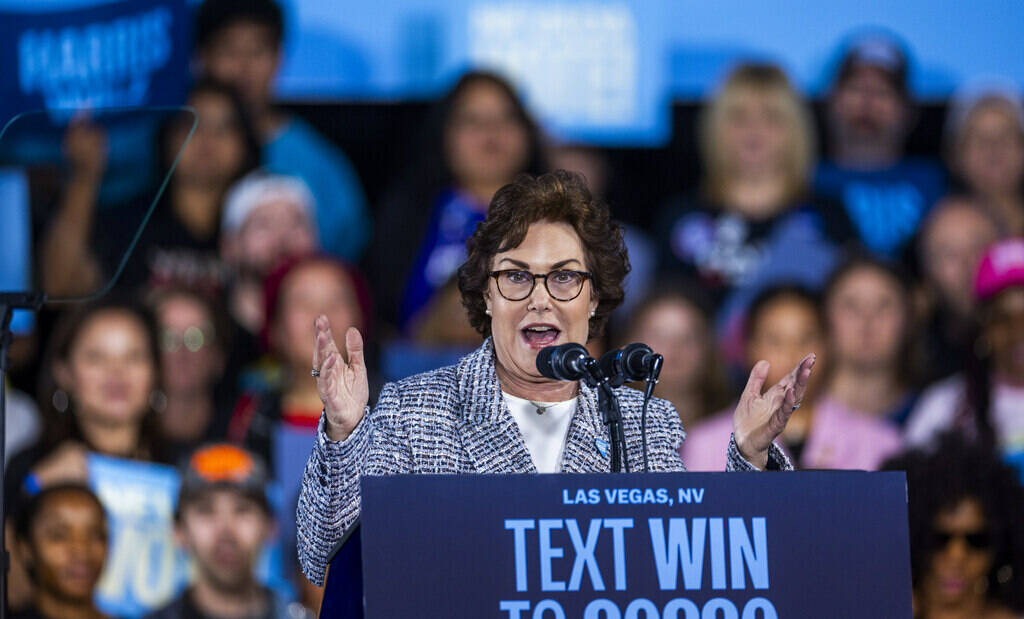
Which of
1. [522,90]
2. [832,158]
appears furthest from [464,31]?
[832,158]

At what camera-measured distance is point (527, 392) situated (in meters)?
2.46

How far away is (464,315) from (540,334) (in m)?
2.84

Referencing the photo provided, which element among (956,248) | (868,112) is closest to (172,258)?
(868,112)

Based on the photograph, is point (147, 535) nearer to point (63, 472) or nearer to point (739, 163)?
point (63, 472)

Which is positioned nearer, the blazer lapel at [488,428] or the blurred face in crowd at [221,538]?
the blazer lapel at [488,428]

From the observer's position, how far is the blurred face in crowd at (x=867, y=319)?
18.0ft

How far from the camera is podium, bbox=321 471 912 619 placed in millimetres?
1745

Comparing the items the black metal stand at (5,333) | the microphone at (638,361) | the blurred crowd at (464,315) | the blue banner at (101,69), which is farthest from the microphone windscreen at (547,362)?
the blurred crowd at (464,315)

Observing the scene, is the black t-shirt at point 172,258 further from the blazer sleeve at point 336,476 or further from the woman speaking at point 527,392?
the blazer sleeve at point 336,476

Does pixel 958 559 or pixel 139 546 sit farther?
pixel 958 559

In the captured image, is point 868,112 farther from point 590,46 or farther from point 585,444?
point 585,444

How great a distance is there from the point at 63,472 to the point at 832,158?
342cm

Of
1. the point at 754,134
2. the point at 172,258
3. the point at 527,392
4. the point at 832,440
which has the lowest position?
the point at 527,392

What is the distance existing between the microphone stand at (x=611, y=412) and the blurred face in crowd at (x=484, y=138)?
10.7 feet
